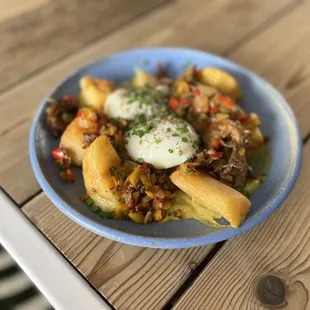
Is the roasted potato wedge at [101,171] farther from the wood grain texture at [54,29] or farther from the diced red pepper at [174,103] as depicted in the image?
the wood grain texture at [54,29]

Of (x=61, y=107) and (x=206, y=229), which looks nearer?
Result: (x=206, y=229)

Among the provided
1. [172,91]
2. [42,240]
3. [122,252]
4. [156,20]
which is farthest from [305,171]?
[156,20]

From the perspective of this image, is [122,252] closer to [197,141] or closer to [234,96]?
[197,141]

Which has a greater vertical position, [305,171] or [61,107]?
[61,107]

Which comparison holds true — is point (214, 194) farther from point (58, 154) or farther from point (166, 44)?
point (166, 44)

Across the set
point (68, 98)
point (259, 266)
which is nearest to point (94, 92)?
point (68, 98)

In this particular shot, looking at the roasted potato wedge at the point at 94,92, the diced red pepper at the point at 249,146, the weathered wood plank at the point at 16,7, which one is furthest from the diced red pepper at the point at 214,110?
the weathered wood plank at the point at 16,7

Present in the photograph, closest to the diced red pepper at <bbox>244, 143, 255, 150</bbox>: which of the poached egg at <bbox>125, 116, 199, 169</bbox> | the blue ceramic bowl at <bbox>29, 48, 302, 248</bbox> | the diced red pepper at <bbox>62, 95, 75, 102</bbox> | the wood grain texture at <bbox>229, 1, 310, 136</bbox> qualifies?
the blue ceramic bowl at <bbox>29, 48, 302, 248</bbox>
